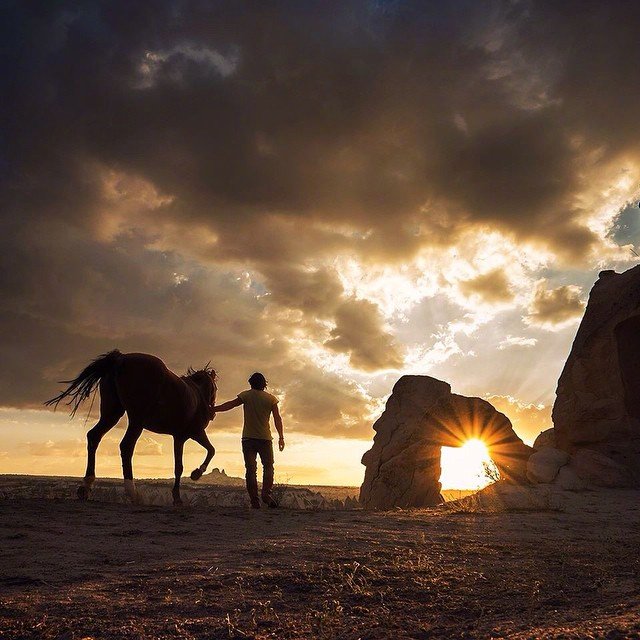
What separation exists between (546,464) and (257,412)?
7768 mm

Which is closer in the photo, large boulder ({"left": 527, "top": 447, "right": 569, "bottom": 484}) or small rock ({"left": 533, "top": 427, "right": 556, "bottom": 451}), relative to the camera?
large boulder ({"left": 527, "top": 447, "right": 569, "bottom": 484})

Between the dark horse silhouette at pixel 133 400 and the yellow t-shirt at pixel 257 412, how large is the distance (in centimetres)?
141

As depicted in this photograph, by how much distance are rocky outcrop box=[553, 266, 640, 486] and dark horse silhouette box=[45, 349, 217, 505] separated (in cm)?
948

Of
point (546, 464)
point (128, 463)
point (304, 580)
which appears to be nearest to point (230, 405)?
point (128, 463)

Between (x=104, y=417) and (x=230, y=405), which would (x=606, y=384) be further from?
(x=104, y=417)

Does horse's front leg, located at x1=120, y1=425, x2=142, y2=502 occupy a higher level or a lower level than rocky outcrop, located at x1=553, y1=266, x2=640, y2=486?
lower

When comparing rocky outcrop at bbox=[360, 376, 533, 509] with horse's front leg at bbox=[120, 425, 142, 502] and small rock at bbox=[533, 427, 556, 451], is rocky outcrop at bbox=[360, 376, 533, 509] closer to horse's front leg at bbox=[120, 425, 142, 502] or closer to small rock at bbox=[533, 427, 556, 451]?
small rock at bbox=[533, 427, 556, 451]

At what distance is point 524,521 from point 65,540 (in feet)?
19.5

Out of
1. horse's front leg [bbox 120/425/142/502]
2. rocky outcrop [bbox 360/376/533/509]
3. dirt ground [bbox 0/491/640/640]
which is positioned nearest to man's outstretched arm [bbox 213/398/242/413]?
horse's front leg [bbox 120/425/142/502]

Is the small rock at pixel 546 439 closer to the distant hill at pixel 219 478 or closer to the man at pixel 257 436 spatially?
the man at pixel 257 436

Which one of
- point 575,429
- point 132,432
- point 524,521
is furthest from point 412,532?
point 575,429

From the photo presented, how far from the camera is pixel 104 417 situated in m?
9.51

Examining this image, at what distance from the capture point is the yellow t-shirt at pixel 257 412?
9.29 m

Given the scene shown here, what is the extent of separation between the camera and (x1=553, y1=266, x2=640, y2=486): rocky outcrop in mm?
13484
